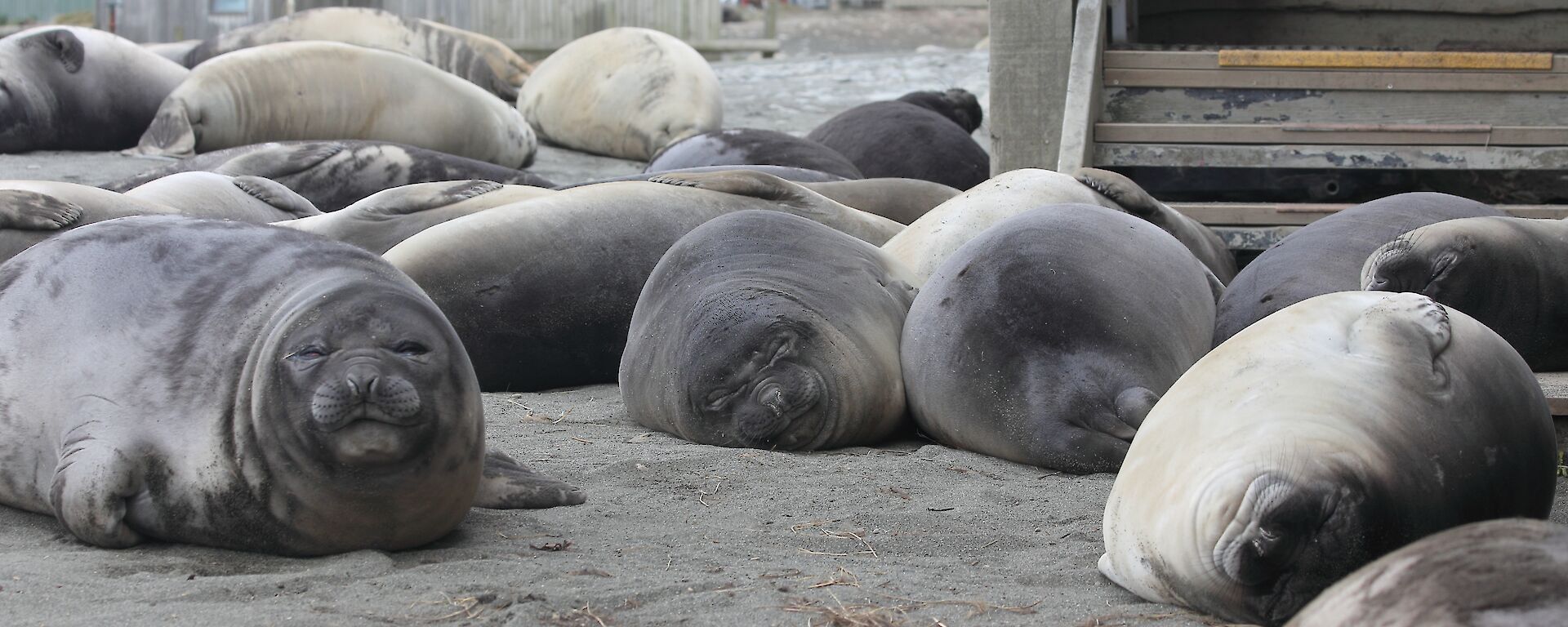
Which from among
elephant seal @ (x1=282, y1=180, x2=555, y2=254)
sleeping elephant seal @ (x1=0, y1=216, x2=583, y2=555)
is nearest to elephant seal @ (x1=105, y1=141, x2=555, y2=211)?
elephant seal @ (x1=282, y1=180, x2=555, y2=254)

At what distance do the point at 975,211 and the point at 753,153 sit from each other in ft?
9.45

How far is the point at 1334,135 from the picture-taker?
611cm

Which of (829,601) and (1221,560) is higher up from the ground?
(1221,560)

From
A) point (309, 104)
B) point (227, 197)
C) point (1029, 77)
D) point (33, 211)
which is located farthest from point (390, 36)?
point (33, 211)

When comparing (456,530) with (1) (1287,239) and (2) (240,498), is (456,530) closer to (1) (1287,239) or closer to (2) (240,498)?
(2) (240,498)

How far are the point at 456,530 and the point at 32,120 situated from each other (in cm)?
711

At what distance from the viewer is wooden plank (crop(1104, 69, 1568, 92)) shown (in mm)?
6148

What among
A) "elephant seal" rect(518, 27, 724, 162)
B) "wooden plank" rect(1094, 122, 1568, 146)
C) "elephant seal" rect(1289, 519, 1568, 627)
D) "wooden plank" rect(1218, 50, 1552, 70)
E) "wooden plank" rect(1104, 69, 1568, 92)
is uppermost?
"wooden plank" rect(1218, 50, 1552, 70)

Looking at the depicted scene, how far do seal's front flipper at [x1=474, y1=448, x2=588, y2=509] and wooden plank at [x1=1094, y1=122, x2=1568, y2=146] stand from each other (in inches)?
137

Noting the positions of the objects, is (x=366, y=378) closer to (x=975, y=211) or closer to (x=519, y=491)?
(x=519, y=491)

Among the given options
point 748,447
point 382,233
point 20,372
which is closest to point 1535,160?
point 748,447

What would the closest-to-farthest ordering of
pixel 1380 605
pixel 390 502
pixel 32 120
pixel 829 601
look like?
1. pixel 1380 605
2. pixel 829 601
3. pixel 390 502
4. pixel 32 120

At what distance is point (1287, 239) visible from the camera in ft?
15.1

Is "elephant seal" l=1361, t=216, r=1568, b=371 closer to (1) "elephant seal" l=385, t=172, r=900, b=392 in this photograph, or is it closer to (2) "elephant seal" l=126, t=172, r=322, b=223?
(1) "elephant seal" l=385, t=172, r=900, b=392
